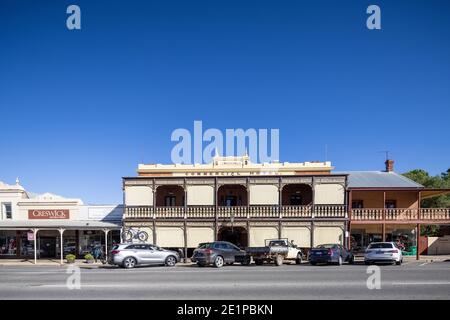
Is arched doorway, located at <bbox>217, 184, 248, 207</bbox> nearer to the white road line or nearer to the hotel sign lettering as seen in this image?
the hotel sign lettering

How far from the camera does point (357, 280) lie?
14.9 m

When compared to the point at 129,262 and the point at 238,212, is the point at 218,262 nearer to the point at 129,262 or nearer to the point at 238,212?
the point at 129,262

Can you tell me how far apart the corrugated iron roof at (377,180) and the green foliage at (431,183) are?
71.7ft

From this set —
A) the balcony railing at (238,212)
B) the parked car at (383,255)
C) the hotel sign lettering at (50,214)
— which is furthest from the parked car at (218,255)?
the hotel sign lettering at (50,214)

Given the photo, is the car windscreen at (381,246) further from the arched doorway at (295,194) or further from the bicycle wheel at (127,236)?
the bicycle wheel at (127,236)

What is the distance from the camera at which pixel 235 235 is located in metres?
33.7

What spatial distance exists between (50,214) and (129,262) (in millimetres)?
13411

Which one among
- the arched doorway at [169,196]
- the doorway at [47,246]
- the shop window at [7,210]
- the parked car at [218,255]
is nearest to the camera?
A: the parked car at [218,255]

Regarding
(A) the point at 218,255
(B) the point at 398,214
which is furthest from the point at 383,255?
(A) the point at 218,255

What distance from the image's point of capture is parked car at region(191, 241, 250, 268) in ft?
76.3

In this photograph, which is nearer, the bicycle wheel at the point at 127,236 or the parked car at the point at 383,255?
the parked car at the point at 383,255

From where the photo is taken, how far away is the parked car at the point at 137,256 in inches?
907
